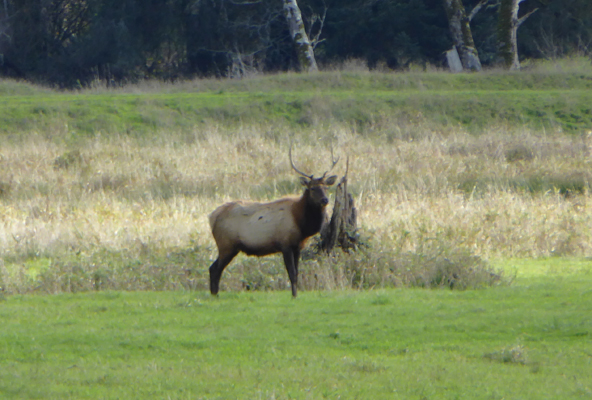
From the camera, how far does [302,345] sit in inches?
325

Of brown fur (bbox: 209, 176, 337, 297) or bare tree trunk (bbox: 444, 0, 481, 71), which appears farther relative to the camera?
bare tree trunk (bbox: 444, 0, 481, 71)

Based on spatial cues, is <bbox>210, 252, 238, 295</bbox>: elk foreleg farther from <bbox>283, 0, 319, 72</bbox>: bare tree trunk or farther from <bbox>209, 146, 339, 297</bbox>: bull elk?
<bbox>283, 0, 319, 72</bbox>: bare tree trunk

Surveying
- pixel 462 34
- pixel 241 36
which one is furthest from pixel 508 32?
pixel 241 36

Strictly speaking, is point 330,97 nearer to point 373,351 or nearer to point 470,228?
point 470,228

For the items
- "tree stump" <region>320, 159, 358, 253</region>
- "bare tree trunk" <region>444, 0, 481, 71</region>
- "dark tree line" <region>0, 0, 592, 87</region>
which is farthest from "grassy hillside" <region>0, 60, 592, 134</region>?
"tree stump" <region>320, 159, 358, 253</region>

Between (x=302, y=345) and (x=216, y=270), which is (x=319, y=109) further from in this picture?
(x=302, y=345)

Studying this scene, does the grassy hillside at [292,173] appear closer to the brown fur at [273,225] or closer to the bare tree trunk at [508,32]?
the brown fur at [273,225]

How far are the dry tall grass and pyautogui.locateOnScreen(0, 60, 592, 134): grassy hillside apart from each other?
1.39 metres

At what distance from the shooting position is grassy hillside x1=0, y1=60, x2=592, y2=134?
29.0 m

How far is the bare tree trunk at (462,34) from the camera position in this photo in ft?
138

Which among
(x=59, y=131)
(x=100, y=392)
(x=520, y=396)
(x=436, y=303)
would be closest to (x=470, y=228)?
(x=436, y=303)

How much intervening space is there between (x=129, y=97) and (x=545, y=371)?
88.4ft

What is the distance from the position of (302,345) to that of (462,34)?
37.0 m

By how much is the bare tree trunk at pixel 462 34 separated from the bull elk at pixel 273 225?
3316 cm
